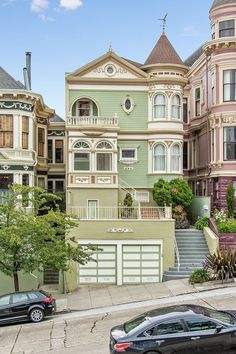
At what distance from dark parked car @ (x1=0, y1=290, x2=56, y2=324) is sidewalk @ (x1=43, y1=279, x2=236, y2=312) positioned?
1.97 metres

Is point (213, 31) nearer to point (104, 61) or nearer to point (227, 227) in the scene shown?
point (104, 61)

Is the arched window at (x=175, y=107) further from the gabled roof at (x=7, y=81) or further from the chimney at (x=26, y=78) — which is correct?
the chimney at (x=26, y=78)

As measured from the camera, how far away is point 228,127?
32844 millimetres

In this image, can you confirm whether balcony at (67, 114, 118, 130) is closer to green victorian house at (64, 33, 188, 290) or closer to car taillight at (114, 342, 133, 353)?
green victorian house at (64, 33, 188, 290)

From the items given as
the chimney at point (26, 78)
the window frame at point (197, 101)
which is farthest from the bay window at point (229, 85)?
the chimney at point (26, 78)

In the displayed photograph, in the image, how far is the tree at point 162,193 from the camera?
31.6 m

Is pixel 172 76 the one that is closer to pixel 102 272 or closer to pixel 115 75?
pixel 115 75

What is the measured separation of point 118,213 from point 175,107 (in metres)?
7.83

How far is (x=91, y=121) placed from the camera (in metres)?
32.3

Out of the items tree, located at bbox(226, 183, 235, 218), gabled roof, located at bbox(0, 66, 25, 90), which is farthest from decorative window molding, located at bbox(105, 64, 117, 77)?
tree, located at bbox(226, 183, 235, 218)

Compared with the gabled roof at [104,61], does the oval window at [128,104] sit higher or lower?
lower

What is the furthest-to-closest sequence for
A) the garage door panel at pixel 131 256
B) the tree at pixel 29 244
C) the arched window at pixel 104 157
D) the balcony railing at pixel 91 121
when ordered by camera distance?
1. the arched window at pixel 104 157
2. the balcony railing at pixel 91 121
3. the garage door panel at pixel 131 256
4. the tree at pixel 29 244

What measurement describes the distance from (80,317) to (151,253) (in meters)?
8.18

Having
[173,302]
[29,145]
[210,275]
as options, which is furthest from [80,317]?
[29,145]
